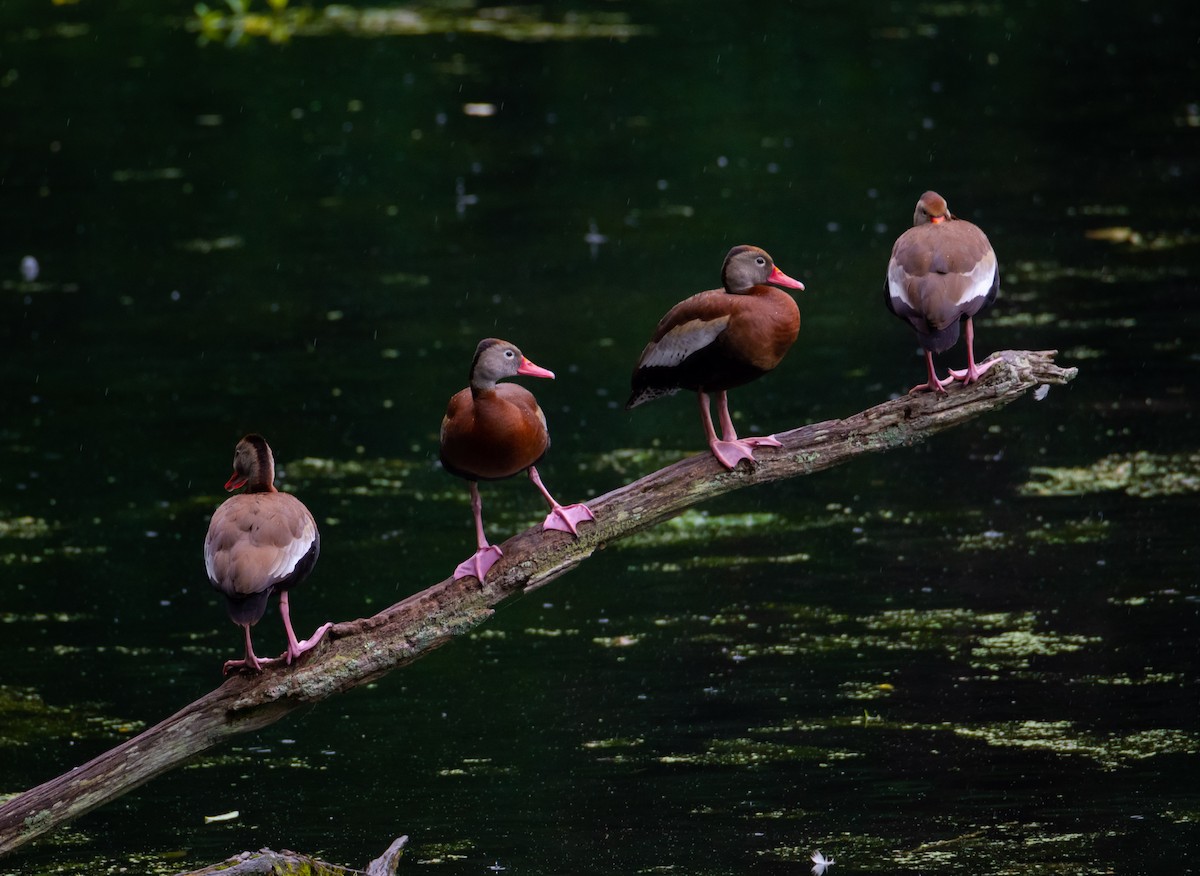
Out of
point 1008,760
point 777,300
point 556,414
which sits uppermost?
point 777,300

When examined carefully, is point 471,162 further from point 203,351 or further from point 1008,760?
point 1008,760

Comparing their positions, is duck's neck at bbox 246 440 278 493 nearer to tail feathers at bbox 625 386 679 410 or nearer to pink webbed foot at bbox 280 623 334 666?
pink webbed foot at bbox 280 623 334 666

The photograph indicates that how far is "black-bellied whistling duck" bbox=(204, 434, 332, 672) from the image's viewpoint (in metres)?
6.67

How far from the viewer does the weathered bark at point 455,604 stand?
6.80 m

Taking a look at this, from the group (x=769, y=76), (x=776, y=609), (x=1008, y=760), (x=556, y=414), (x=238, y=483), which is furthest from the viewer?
(x=769, y=76)

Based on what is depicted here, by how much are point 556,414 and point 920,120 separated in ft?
30.2

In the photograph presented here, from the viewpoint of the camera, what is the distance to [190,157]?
21.2 metres

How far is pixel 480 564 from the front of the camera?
6.94 metres

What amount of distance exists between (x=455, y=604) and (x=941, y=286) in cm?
199

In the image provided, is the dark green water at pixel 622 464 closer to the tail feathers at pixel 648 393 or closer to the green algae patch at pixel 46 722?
the green algae patch at pixel 46 722

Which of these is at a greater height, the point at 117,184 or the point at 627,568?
the point at 117,184

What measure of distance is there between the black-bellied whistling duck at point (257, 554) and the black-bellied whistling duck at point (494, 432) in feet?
1.78

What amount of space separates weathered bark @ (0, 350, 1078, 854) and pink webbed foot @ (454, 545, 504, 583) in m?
0.03

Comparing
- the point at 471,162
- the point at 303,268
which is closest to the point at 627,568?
the point at 303,268
